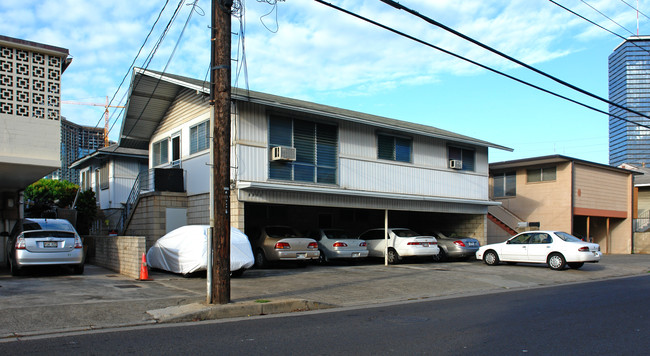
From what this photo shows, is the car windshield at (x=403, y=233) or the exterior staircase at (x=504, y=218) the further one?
the exterior staircase at (x=504, y=218)

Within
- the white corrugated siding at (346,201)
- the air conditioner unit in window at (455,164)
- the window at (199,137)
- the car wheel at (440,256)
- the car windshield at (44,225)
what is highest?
the window at (199,137)

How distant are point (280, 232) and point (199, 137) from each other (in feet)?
14.6

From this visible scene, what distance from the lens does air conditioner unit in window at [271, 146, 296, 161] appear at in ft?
55.3

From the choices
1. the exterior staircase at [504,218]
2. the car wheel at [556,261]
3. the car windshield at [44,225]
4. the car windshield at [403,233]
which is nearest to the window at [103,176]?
the car windshield at [44,225]

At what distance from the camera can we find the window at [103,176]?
1157 inches

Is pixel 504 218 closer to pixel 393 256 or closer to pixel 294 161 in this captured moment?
pixel 393 256

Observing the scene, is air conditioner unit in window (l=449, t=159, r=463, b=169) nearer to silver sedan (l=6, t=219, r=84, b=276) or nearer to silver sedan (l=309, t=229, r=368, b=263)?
silver sedan (l=309, t=229, r=368, b=263)

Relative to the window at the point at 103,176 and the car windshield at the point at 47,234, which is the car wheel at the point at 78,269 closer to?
the car windshield at the point at 47,234

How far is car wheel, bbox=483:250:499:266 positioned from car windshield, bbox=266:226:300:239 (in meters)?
7.80

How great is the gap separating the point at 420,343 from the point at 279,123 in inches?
460

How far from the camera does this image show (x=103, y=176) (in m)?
29.9

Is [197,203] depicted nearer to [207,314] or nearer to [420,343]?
[207,314]

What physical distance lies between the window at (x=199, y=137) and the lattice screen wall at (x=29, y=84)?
210 inches

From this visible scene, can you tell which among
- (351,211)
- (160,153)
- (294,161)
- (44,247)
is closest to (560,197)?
(351,211)
